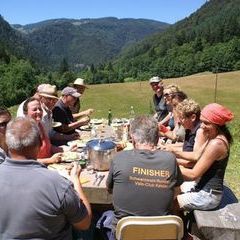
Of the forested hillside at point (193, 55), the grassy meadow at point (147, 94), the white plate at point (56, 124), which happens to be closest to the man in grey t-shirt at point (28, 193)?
the white plate at point (56, 124)

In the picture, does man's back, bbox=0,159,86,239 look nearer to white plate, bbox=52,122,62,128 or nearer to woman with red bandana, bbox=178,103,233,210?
woman with red bandana, bbox=178,103,233,210

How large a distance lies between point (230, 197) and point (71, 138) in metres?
2.64

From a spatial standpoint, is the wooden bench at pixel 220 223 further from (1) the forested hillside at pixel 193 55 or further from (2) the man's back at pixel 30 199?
(1) the forested hillside at pixel 193 55

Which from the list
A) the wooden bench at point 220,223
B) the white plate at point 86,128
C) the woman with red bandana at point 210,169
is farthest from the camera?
the white plate at point 86,128

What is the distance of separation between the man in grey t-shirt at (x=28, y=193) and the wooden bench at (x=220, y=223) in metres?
1.54

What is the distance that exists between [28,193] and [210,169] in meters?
1.98

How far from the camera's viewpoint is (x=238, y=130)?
443 inches

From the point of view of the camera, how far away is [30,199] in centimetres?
282

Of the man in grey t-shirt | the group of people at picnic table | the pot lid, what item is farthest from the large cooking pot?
the man in grey t-shirt

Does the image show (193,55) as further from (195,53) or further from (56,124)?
(56,124)

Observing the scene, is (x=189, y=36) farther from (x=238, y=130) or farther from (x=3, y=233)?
(x=3, y=233)

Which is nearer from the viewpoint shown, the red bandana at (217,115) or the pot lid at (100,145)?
the red bandana at (217,115)

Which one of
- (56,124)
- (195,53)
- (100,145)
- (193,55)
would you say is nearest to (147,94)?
(193,55)

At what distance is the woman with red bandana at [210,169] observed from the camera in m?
→ 4.09
